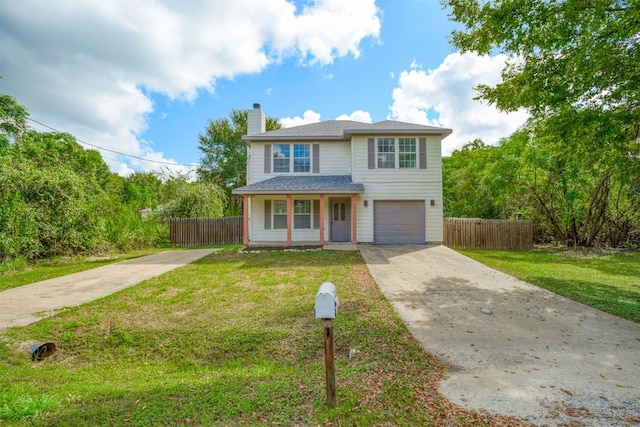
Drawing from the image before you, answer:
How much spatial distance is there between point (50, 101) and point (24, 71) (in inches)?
102

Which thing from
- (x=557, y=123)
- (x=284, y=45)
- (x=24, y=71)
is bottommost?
(x=557, y=123)

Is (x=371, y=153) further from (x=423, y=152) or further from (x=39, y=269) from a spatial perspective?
(x=39, y=269)

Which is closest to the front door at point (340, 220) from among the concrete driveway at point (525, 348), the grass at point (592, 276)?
the grass at point (592, 276)

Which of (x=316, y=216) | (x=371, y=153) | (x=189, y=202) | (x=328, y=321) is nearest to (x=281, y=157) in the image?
A: (x=316, y=216)

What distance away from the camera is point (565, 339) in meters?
4.02

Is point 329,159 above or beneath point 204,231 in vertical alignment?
above

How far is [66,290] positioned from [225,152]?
81.5 ft

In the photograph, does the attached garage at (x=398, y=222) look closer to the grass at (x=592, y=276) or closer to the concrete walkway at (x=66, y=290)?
the grass at (x=592, y=276)

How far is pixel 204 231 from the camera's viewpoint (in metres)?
16.3

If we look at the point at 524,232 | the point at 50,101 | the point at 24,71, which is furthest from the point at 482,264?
the point at 50,101

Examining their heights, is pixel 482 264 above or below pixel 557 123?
below

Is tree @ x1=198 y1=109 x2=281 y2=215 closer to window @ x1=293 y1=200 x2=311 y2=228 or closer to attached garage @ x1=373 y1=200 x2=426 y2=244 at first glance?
window @ x1=293 y1=200 x2=311 y2=228

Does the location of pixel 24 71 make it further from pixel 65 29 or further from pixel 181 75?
pixel 181 75

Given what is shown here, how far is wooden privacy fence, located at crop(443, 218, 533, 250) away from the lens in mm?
14195
